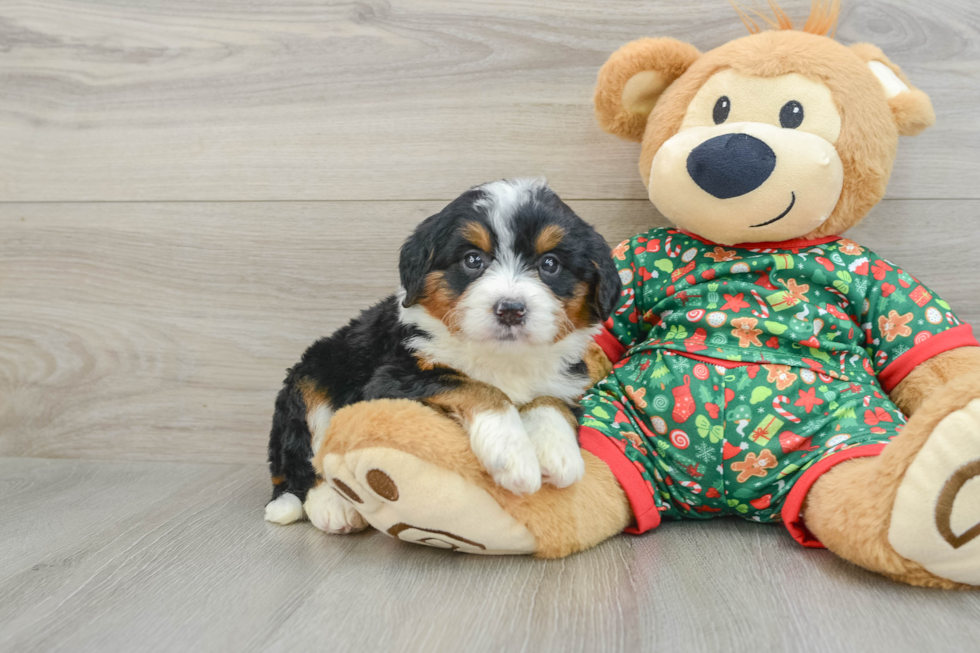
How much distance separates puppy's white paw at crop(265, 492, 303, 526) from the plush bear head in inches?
46.1

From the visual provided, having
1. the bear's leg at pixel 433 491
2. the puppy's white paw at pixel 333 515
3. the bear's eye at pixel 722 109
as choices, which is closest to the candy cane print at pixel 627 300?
the bear's eye at pixel 722 109

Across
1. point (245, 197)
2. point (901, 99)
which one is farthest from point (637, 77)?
point (245, 197)

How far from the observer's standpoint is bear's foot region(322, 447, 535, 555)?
4.56 ft

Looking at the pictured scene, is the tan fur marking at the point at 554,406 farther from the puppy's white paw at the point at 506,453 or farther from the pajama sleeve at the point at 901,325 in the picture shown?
the pajama sleeve at the point at 901,325

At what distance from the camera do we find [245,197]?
232cm

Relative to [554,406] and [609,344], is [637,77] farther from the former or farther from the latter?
[554,406]

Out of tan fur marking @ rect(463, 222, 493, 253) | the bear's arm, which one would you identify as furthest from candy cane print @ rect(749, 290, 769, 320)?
tan fur marking @ rect(463, 222, 493, 253)

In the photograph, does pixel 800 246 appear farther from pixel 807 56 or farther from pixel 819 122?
pixel 807 56

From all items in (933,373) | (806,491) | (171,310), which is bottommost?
(171,310)

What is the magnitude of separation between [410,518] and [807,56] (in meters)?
1.34

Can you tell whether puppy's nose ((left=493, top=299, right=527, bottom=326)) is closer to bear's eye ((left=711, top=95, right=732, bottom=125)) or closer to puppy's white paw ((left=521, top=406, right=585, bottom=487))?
puppy's white paw ((left=521, top=406, right=585, bottom=487))

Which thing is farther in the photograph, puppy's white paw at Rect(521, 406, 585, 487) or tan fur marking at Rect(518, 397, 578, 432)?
tan fur marking at Rect(518, 397, 578, 432)

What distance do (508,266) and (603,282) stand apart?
224mm

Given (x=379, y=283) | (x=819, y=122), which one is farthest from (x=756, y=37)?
(x=379, y=283)
